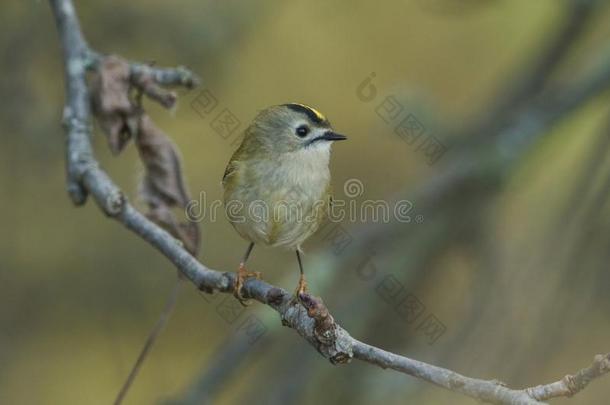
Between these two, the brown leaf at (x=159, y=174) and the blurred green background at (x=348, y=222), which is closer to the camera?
the brown leaf at (x=159, y=174)

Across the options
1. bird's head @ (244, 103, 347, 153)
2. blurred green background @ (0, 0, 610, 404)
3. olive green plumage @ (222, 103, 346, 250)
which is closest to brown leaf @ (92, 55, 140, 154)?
blurred green background @ (0, 0, 610, 404)

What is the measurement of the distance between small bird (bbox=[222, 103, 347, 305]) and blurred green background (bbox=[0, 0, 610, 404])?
486 millimetres

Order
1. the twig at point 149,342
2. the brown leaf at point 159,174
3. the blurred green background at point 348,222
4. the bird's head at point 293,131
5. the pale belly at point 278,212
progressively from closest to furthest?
the twig at point 149,342
the brown leaf at point 159,174
the pale belly at point 278,212
the blurred green background at point 348,222
the bird's head at point 293,131

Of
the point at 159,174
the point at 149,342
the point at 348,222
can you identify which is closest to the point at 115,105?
the point at 159,174

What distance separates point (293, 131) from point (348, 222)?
205 centimetres

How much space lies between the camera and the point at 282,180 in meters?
4.37

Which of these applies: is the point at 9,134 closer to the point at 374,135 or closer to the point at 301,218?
the point at 301,218

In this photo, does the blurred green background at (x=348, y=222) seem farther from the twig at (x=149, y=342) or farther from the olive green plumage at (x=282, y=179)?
the twig at (x=149, y=342)

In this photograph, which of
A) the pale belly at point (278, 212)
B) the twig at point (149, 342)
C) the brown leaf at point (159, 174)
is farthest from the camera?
the pale belly at point (278, 212)

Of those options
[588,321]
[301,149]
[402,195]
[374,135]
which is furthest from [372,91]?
[588,321]

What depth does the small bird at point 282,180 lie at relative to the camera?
4254 millimetres

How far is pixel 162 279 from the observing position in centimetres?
605

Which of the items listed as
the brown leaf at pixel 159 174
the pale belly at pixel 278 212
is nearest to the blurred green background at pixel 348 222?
the brown leaf at pixel 159 174

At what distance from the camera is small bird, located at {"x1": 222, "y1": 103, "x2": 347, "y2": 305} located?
4254 millimetres
